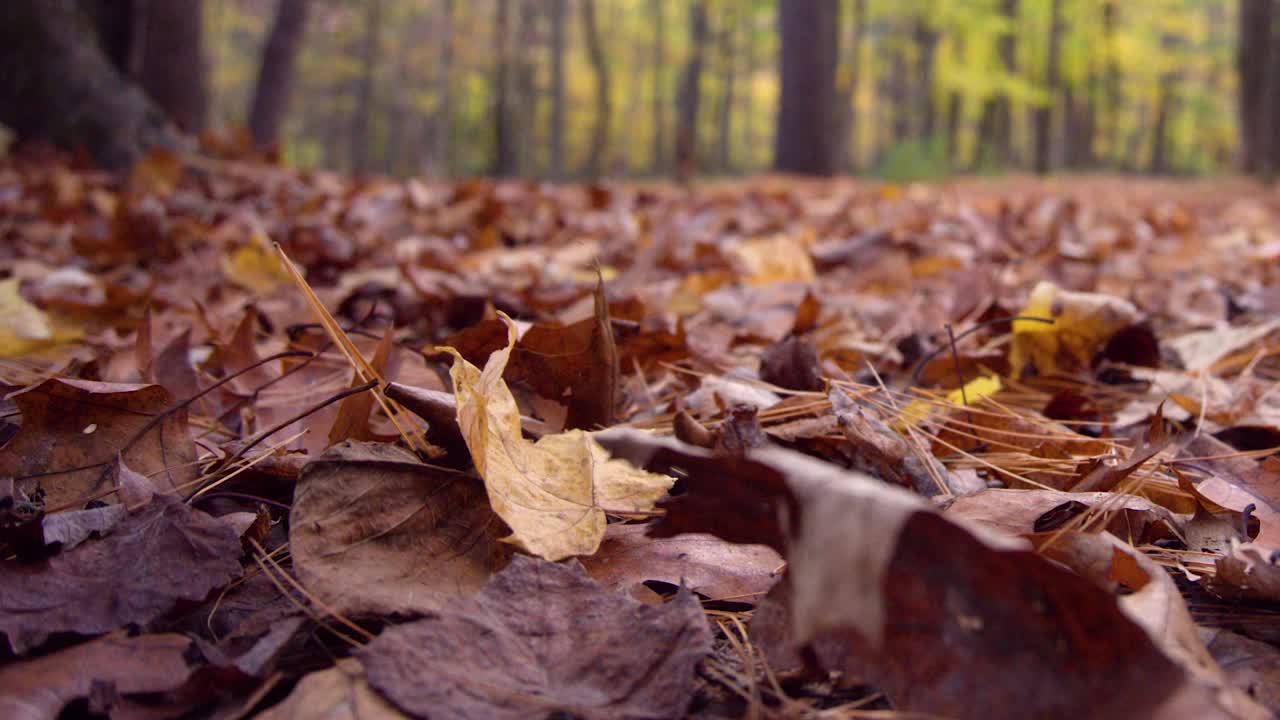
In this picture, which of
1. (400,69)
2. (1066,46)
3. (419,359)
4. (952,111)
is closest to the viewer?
(419,359)

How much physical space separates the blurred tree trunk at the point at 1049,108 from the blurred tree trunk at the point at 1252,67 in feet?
12.1

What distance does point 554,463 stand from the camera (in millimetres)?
878

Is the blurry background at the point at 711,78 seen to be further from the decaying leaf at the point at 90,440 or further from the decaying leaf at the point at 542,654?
the decaying leaf at the point at 542,654

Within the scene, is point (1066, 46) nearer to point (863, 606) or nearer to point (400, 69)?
point (400, 69)

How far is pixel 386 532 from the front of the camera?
0.79 meters

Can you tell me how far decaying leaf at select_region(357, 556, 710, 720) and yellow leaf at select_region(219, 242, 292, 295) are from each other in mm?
1919

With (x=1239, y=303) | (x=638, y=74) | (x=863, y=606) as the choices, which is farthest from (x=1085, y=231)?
(x=638, y=74)

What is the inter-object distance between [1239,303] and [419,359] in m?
1.86

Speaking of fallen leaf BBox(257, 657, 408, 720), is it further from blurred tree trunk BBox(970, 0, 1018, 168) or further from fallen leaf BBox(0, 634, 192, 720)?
blurred tree trunk BBox(970, 0, 1018, 168)

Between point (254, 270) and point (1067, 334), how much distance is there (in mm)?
1908

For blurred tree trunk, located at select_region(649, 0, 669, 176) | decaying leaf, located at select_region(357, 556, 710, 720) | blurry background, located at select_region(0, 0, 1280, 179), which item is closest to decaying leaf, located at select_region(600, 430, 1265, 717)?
decaying leaf, located at select_region(357, 556, 710, 720)

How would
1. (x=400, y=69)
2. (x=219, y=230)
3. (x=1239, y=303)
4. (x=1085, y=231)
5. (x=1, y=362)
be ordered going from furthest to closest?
1. (x=400, y=69)
2. (x=1085, y=231)
3. (x=219, y=230)
4. (x=1239, y=303)
5. (x=1, y=362)

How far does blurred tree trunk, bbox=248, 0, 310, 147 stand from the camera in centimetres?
1044

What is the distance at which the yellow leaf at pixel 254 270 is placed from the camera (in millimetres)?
2436
